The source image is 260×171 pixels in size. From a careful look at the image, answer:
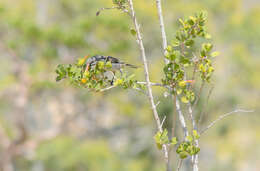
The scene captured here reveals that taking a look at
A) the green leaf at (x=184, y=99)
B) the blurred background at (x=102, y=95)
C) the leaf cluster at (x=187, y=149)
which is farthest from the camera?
the blurred background at (x=102, y=95)

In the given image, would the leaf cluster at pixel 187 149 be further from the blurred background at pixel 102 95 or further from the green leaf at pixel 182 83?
the blurred background at pixel 102 95

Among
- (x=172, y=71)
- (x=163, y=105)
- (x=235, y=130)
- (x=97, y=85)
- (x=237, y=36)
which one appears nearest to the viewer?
(x=172, y=71)

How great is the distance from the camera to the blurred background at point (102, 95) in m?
6.51

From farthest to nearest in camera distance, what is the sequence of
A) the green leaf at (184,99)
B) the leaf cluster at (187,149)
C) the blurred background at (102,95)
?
1. the blurred background at (102,95)
2. the green leaf at (184,99)
3. the leaf cluster at (187,149)

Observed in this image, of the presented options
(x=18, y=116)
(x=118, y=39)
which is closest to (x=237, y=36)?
(x=118, y=39)

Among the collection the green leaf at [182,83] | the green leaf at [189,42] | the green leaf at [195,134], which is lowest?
the green leaf at [195,134]

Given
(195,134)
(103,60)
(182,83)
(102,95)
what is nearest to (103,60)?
(103,60)

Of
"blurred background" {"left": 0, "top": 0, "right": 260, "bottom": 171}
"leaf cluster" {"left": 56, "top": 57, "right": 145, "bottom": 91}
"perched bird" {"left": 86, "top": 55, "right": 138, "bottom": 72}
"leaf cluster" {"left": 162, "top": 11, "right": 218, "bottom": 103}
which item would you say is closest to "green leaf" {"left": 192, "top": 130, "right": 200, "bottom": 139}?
"leaf cluster" {"left": 162, "top": 11, "right": 218, "bottom": 103}

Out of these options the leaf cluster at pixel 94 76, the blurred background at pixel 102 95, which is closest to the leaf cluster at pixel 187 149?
the leaf cluster at pixel 94 76

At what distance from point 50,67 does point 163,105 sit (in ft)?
10.3

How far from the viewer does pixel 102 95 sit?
8.62m

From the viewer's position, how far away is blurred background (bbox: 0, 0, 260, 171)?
6.51m

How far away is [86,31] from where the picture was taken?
21.5ft

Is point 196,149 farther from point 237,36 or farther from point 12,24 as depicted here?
point 237,36
